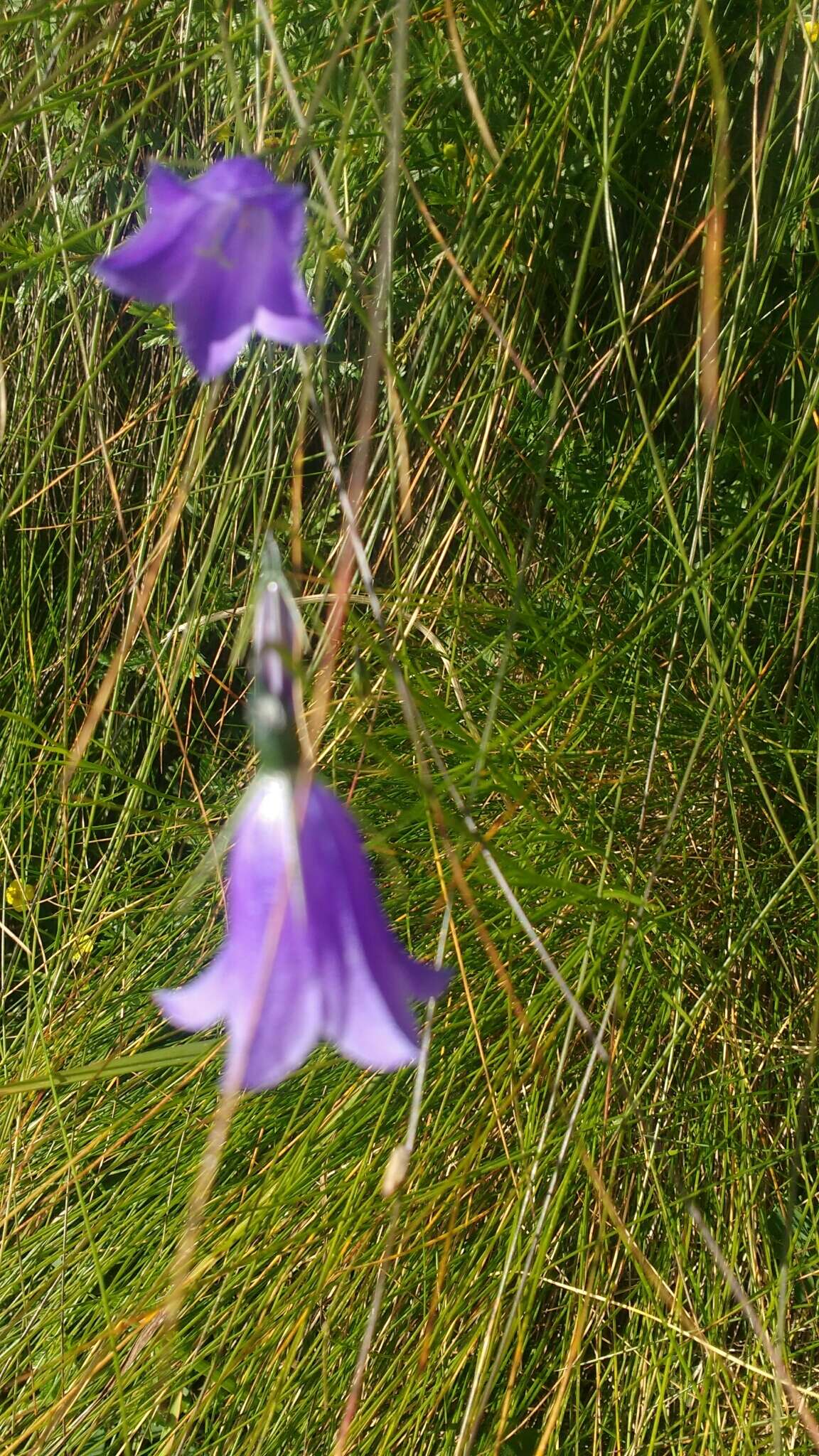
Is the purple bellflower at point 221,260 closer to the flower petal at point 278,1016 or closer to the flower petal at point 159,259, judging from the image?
the flower petal at point 159,259

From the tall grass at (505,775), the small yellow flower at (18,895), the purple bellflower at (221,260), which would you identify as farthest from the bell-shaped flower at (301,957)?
the small yellow flower at (18,895)

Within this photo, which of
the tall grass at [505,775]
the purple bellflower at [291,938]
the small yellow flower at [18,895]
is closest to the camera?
the purple bellflower at [291,938]

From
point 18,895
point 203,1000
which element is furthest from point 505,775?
point 18,895

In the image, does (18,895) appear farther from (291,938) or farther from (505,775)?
(291,938)

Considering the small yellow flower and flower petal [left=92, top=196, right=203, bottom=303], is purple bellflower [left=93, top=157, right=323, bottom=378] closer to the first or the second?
flower petal [left=92, top=196, right=203, bottom=303]

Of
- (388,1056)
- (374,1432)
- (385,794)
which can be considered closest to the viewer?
(388,1056)

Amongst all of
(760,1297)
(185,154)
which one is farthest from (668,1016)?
(185,154)

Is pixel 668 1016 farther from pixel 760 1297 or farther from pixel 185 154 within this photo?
pixel 185 154
